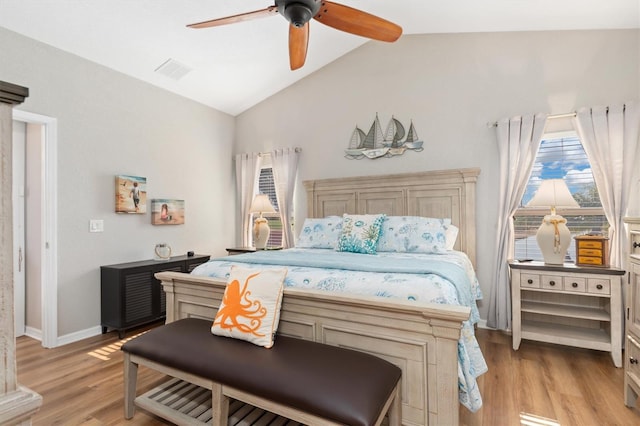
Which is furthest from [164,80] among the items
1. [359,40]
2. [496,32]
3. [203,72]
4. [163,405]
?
[496,32]

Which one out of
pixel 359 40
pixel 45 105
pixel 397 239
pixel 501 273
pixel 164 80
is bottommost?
pixel 501 273

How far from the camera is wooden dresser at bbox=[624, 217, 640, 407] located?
183 centimetres

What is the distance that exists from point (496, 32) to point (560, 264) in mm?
2356

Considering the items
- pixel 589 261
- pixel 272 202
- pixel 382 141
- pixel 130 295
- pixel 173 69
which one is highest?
pixel 173 69

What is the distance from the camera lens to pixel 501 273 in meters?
3.19

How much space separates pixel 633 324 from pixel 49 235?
14.4 feet

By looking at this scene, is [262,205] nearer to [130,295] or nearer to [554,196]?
[130,295]

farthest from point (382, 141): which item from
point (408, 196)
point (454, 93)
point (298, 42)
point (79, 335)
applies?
point (79, 335)

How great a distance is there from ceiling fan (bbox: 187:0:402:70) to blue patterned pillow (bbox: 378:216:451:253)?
1.67 m

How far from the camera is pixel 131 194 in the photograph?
354cm

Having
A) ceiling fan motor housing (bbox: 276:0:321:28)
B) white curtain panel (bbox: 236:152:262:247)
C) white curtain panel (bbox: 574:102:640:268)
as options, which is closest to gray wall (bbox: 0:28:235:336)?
white curtain panel (bbox: 236:152:262:247)

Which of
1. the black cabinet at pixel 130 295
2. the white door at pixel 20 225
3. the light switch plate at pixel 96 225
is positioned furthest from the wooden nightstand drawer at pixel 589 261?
the white door at pixel 20 225

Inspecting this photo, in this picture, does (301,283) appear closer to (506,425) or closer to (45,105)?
(506,425)

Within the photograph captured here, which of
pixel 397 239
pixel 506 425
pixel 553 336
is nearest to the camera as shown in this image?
pixel 506 425
